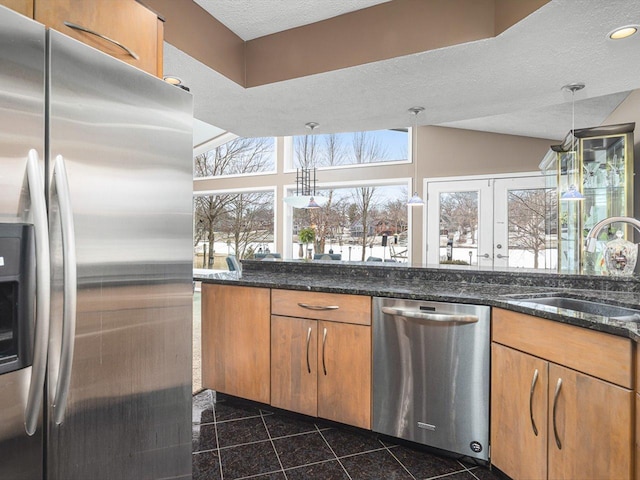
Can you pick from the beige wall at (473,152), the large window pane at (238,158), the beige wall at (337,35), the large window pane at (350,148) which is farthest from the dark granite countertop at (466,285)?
the large window pane at (238,158)

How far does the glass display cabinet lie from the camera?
3.18m

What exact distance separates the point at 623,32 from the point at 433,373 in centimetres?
207

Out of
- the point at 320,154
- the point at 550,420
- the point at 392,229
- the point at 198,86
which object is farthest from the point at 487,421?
the point at 320,154

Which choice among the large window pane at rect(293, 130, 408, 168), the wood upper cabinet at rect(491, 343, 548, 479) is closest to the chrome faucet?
the wood upper cabinet at rect(491, 343, 548, 479)

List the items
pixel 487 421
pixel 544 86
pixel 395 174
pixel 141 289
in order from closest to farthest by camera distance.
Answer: pixel 141 289 < pixel 487 421 < pixel 544 86 < pixel 395 174

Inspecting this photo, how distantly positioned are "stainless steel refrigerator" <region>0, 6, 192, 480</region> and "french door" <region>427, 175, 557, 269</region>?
4.81 m

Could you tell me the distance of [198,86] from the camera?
271 cm

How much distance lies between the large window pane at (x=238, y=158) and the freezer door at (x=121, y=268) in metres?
6.22

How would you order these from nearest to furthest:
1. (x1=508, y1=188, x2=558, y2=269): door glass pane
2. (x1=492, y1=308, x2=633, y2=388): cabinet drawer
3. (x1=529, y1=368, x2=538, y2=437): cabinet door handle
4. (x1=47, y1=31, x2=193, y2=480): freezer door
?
1. (x1=47, y1=31, x2=193, y2=480): freezer door
2. (x1=492, y1=308, x2=633, y2=388): cabinet drawer
3. (x1=529, y1=368, x2=538, y2=437): cabinet door handle
4. (x1=508, y1=188, x2=558, y2=269): door glass pane

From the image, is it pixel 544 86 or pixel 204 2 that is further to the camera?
pixel 544 86

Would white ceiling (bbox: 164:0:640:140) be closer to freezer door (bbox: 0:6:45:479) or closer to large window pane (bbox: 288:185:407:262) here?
freezer door (bbox: 0:6:45:479)

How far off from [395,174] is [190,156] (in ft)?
17.6

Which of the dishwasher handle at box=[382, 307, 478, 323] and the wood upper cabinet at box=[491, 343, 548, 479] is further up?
the dishwasher handle at box=[382, 307, 478, 323]

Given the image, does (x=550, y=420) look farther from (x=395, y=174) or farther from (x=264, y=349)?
(x=395, y=174)
